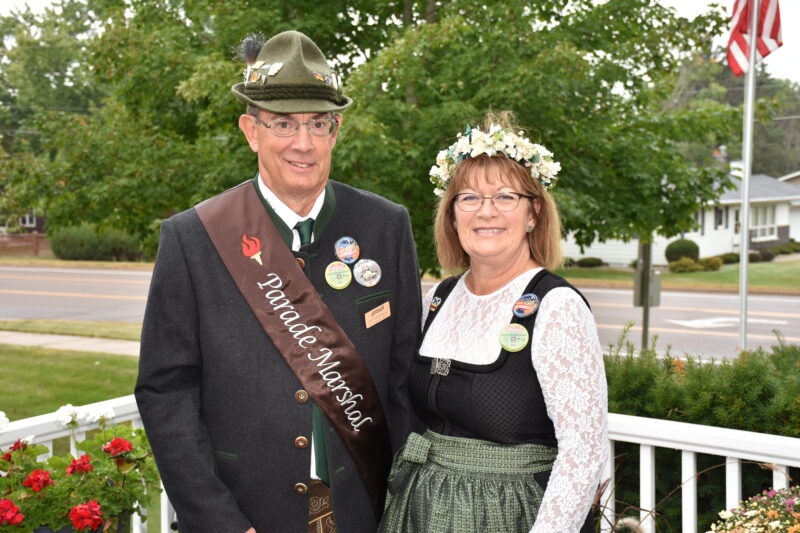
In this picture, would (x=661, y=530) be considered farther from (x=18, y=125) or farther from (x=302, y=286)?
(x=18, y=125)

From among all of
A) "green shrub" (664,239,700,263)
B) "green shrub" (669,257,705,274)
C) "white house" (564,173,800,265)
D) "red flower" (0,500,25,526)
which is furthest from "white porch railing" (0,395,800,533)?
"green shrub" (664,239,700,263)

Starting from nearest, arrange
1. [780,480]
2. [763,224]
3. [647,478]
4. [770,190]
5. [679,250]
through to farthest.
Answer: [780,480]
[647,478]
[679,250]
[763,224]
[770,190]

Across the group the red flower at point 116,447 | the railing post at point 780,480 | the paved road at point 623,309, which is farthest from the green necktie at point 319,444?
the paved road at point 623,309

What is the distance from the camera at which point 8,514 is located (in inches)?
100

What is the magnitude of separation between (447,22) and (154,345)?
472 cm

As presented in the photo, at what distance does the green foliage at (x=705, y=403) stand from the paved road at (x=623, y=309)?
9.75 m

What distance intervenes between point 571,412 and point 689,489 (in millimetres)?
1330

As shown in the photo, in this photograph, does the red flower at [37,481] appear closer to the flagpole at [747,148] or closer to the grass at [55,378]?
the grass at [55,378]

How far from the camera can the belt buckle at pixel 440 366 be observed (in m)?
2.20

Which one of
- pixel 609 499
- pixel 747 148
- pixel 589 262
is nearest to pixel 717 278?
pixel 589 262

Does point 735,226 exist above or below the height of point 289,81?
below

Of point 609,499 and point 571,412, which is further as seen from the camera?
point 609,499

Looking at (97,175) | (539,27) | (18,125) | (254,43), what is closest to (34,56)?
(18,125)

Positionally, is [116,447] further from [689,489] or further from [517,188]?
[689,489]
